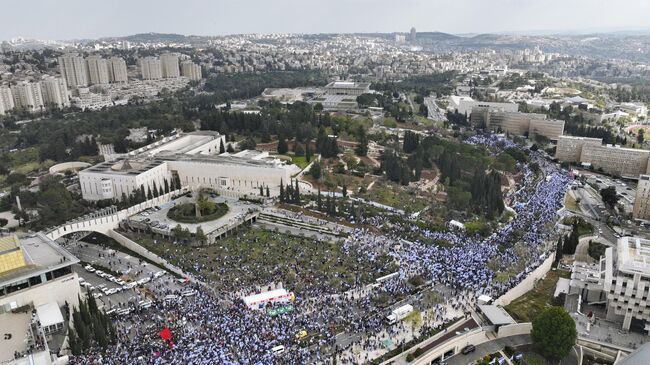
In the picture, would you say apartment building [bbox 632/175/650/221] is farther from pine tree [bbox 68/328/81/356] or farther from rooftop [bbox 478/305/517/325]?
pine tree [bbox 68/328/81/356]

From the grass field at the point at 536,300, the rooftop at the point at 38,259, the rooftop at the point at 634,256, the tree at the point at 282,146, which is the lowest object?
the grass field at the point at 536,300

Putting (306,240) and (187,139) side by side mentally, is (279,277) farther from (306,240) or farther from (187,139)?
(187,139)

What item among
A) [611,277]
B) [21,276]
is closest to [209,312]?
[21,276]

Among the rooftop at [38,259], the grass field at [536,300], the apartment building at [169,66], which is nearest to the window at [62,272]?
the rooftop at [38,259]

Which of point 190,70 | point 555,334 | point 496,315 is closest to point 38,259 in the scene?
point 496,315

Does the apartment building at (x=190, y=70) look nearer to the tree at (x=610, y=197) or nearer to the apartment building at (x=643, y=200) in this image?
the tree at (x=610, y=197)

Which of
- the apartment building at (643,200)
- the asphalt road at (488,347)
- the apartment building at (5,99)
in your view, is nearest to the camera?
the asphalt road at (488,347)
